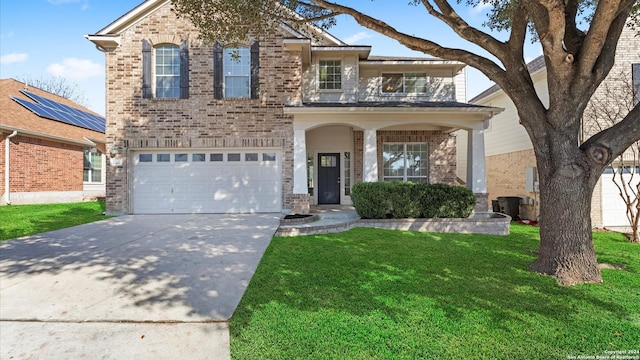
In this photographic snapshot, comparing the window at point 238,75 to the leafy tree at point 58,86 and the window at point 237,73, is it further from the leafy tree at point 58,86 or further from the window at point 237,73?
the leafy tree at point 58,86

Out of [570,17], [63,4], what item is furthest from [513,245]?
[63,4]

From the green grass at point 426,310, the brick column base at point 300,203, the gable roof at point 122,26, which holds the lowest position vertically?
the green grass at point 426,310

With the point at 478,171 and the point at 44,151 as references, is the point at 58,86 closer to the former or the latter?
the point at 44,151

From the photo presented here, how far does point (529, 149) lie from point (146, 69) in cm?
1519

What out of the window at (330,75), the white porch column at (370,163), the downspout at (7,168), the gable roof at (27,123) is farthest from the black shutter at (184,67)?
the downspout at (7,168)

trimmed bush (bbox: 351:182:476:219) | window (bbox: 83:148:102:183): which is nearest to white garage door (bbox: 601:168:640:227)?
trimmed bush (bbox: 351:182:476:219)

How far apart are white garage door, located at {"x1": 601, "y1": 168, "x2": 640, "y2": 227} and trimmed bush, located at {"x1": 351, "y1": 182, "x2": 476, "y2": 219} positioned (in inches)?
268

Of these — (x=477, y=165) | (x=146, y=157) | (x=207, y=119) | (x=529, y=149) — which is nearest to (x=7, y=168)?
(x=146, y=157)

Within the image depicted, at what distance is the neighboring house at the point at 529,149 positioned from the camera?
11562 millimetres

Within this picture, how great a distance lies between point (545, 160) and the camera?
5.03 metres

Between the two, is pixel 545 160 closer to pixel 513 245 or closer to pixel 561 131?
pixel 561 131

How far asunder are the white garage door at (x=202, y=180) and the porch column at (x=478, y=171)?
22.3 feet

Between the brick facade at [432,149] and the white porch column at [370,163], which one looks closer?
the white porch column at [370,163]

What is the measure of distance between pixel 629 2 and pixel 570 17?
90 centimetres
